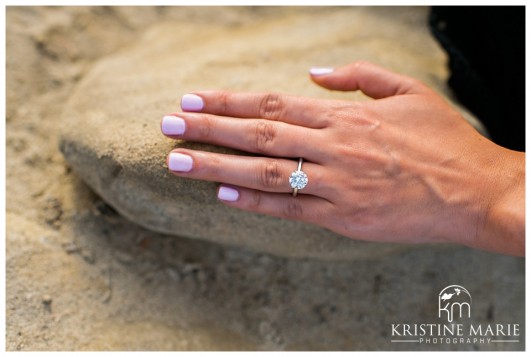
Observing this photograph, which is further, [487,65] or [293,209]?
[487,65]

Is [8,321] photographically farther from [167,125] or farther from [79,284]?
[167,125]

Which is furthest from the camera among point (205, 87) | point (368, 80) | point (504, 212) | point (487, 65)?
point (487, 65)

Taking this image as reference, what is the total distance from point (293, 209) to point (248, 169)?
6.0 inches

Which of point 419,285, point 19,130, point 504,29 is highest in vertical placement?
point 504,29

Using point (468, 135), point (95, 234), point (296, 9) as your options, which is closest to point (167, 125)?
point (95, 234)

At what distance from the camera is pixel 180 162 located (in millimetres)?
1180

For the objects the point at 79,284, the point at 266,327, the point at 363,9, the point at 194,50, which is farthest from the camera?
the point at 363,9

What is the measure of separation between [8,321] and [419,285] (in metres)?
1.18

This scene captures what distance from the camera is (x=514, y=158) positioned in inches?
49.1

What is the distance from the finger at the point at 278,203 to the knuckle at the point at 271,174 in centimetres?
6

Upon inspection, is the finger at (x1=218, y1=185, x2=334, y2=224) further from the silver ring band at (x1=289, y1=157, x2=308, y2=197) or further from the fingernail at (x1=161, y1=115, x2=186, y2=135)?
the fingernail at (x1=161, y1=115, x2=186, y2=135)

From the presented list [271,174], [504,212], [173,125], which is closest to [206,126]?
[173,125]

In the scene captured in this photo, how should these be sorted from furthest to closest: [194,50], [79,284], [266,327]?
[194,50], [266,327], [79,284]
